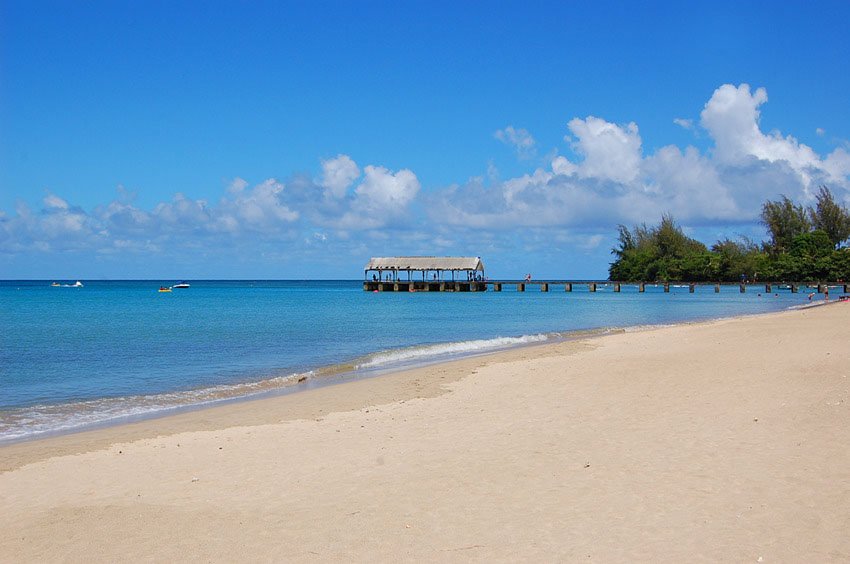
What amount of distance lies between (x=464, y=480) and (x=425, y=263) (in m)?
79.5

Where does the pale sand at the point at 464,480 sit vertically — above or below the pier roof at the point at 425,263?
below

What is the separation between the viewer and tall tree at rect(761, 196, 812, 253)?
103375mm

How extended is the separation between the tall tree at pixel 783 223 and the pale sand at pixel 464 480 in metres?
102

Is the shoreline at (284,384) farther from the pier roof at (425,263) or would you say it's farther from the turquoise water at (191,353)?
the pier roof at (425,263)

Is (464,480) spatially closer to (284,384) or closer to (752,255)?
(284,384)

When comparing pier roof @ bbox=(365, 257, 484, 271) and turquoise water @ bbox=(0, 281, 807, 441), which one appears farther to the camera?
pier roof @ bbox=(365, 257, 484, 271)

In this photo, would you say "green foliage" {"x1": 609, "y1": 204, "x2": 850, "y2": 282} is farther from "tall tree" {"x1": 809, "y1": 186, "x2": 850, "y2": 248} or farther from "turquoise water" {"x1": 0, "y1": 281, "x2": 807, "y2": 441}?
"turquoise water" {"x1": 0, "y1": 281, "x2": 807, "y2": 441}

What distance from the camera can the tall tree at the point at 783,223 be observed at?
103 metres

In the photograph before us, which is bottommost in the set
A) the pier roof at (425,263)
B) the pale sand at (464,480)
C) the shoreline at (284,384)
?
the shoreline at (284,384)

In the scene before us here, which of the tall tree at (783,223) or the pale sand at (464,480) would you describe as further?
the tall tree at (783,223)

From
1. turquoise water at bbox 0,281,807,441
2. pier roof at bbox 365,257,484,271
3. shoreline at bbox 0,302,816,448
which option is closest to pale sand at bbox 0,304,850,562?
shoreline at bbox 0,302,816,448

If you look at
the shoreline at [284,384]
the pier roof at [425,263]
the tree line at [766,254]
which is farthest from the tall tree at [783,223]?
the shoreline at [284,384]

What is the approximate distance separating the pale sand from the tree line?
84.8 m

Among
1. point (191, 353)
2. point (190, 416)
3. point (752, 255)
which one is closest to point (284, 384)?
point (190, 416)
